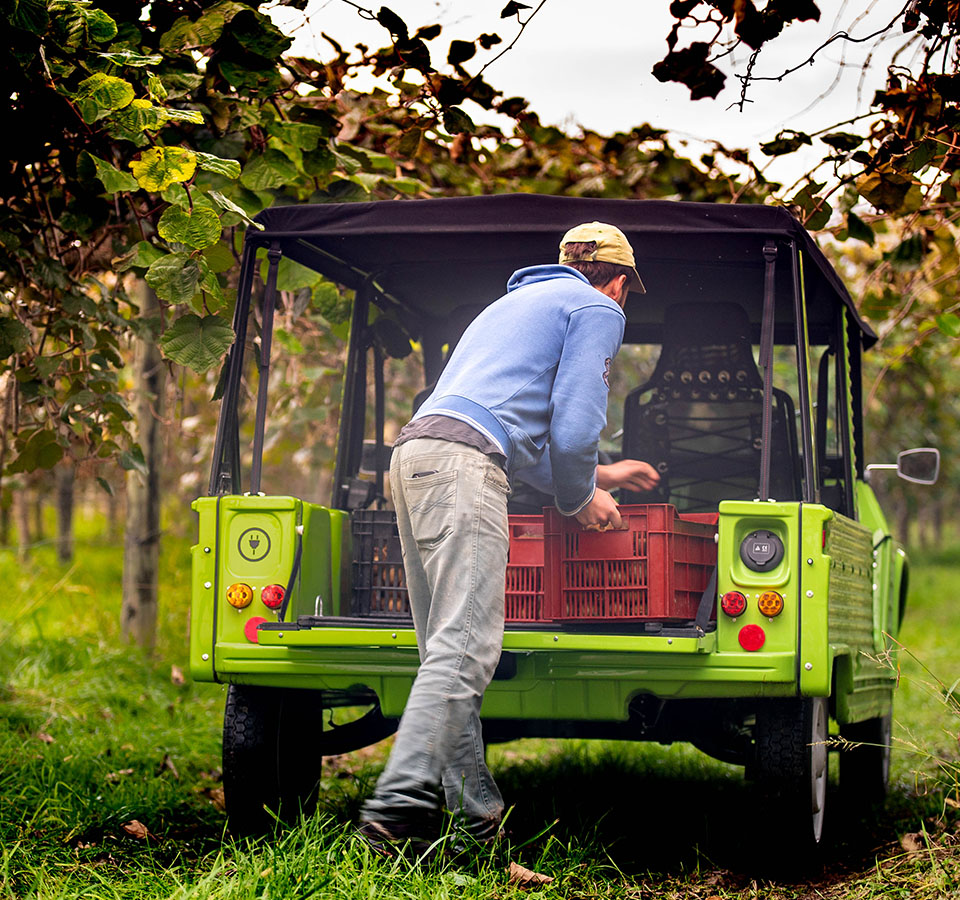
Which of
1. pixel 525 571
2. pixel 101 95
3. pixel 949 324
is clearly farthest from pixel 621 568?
pixel 949 324

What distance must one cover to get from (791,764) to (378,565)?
1692 millimetres

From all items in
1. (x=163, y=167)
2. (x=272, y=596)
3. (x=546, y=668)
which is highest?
(x=163, y=167)

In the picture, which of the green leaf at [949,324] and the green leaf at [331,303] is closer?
the green leaf at [331,303]

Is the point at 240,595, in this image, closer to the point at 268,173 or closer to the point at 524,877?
the point at 524,877

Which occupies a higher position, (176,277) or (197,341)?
(176,277)

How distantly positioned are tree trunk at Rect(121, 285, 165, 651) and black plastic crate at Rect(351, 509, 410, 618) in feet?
10.9

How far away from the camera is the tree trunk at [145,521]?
8.09 m

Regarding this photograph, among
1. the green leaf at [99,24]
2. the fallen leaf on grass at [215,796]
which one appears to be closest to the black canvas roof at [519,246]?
the green leaf at [99,24]

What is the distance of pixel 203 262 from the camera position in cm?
448

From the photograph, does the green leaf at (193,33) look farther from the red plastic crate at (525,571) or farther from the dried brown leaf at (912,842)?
the dried brown leaf at (912,842)

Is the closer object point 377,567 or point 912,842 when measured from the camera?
point 912,842

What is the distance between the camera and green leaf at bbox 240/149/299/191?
5066 millimetres

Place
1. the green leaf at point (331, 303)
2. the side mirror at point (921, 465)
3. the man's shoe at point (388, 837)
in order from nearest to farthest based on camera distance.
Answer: the man's shoe at point (388, 837), the side mirror at point (921, 465), the green leaf at point (331, 303)

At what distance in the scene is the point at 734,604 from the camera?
423cm
